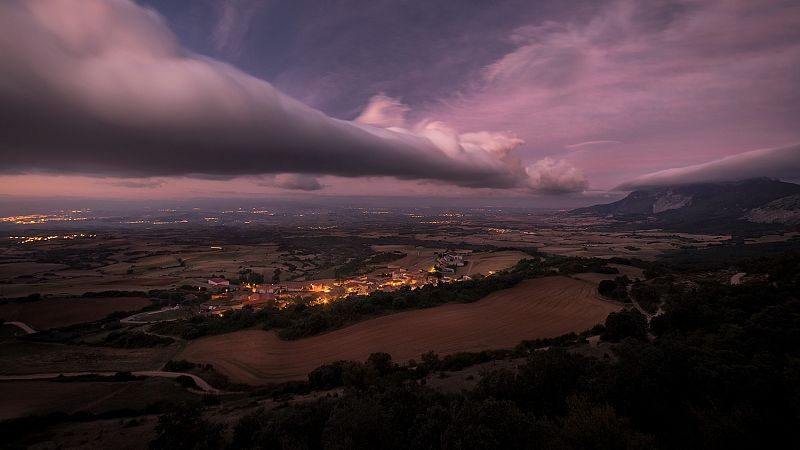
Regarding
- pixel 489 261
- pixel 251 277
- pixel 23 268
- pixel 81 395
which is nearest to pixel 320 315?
pixel 81 395

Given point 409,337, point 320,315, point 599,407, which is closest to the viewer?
point 599,407

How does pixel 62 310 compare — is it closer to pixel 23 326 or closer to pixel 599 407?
pixel 23 326

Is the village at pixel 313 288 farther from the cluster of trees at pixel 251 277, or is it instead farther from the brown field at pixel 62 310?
the brown field at pixel 62 310

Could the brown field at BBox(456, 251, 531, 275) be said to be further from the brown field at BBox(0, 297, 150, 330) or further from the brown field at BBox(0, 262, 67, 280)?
the brown field at BBox(0, 262, 67, 280)

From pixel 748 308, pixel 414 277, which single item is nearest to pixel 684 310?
pixel 748 308

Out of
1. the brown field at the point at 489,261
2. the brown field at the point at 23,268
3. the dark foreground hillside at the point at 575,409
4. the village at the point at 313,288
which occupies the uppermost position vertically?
the dark foreground hillside at the point at 575,409

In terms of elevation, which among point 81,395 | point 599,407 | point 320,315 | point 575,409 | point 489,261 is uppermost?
point 575,409

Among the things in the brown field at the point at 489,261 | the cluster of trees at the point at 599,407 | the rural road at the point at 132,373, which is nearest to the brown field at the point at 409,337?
the rural road at the point at 132,373
